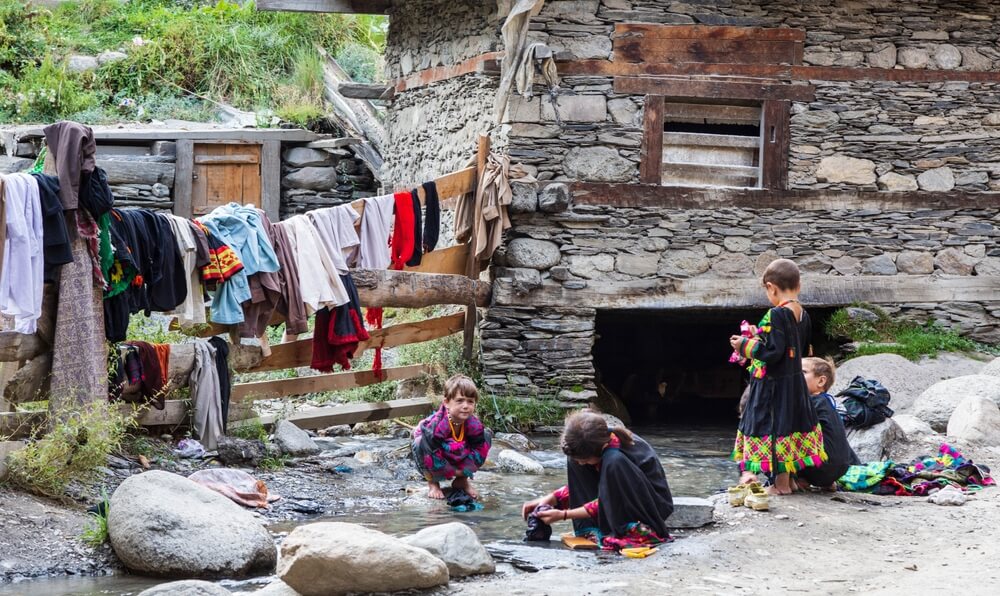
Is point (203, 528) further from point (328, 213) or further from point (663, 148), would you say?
point (663, 148)

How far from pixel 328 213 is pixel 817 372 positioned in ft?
13.6

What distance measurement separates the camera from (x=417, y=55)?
1310 centimetres

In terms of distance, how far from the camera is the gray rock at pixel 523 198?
35.6ft

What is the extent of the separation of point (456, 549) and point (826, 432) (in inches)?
108

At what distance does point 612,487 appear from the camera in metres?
5.70

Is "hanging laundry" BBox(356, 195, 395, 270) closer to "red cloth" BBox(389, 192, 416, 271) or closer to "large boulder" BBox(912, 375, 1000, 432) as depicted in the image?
"red cloth" BBox(389, 192, 416, 271)

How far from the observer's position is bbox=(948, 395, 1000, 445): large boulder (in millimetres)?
8695

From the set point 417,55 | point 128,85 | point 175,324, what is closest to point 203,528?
point 175,324

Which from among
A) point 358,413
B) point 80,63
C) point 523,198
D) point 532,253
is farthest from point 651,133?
point 80,63

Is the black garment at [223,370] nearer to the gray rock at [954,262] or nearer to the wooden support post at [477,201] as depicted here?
the wooden support post at [477,201]

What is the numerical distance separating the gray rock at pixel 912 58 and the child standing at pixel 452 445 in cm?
681

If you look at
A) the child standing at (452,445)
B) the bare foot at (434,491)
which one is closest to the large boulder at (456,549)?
the child standing at (452,445)

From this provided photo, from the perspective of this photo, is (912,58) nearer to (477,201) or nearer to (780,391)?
(477,201)

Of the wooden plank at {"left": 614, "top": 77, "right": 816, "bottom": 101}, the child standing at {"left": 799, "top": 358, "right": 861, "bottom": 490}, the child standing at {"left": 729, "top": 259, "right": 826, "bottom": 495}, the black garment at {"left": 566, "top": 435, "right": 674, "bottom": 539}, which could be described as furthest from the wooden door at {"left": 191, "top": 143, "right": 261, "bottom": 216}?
the black garment at {"left": 566, "top": 435, "right": 674, "bottom": 539}
